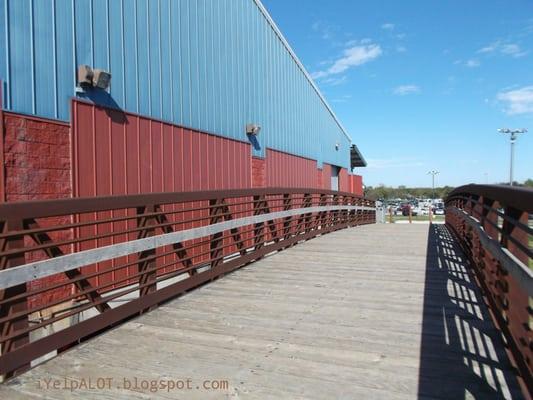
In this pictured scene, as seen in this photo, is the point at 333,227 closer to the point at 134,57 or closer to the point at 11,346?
the point at 134,57

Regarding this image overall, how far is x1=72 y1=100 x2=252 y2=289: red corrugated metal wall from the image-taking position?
641 centimetres

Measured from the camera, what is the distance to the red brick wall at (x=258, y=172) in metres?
12.3

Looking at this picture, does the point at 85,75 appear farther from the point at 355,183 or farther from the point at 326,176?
the point at 355,183

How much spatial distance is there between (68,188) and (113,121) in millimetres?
1363

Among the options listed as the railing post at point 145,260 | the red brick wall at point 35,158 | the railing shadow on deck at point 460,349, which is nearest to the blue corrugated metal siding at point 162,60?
the red brick wall at point 35,158

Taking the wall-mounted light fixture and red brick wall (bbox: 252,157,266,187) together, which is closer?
the wall-mounted light fixture

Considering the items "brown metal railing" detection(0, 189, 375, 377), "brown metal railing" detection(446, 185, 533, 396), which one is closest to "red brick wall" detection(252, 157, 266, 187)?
"brown metal railing" detection(0, 189, 375, 377)

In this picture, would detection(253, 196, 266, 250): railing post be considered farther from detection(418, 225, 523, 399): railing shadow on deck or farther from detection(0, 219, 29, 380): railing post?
detection(0, 219, 29, 380): railing post

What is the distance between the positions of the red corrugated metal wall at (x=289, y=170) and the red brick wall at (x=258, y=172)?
0.37 meters

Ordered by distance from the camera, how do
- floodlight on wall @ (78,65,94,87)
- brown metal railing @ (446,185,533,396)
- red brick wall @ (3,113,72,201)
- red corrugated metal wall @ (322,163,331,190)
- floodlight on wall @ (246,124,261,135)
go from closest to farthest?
brown metal railing @ (446,185,533,396)
red brick wall @ (3,113,72,201)
floodlight on wall @ (78,65,94,87)
floodlight on wall @ (246,124,261,135)
red corrugated metal wall @ (322,163,331,190)

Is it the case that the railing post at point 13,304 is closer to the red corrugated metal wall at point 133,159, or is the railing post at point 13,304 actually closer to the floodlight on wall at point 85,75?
the red corrugated metal wall at point 133,159

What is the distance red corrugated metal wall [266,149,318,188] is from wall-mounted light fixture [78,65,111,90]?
7256 millimetres

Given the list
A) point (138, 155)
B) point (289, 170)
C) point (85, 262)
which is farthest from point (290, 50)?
point (85, 262)

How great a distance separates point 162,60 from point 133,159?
2.07 metres
